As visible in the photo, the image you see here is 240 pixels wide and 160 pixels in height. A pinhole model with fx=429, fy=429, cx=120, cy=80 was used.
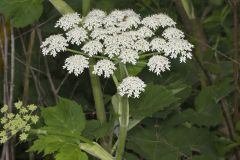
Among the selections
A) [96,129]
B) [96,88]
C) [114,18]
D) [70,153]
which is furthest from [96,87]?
[70,153]

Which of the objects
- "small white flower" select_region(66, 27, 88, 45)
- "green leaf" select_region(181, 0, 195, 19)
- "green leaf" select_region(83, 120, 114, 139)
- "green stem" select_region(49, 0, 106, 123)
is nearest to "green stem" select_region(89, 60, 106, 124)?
"green stem" select_region(49, 0, 106, 123)

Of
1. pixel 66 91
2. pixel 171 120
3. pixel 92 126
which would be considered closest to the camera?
pixel 92 126

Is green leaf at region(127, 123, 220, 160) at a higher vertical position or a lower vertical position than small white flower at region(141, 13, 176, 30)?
lower

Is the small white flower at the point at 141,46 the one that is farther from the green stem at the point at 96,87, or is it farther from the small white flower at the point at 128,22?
the green stem at the point at 96,87

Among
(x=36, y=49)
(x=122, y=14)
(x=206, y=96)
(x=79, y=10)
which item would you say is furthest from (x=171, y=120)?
(x=36, y=49)

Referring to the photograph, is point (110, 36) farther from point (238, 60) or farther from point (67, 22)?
point (238, 60)

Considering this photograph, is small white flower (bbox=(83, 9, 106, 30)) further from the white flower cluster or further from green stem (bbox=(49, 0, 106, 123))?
green stem (bbox=(49, 0, 106, 123))
